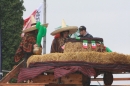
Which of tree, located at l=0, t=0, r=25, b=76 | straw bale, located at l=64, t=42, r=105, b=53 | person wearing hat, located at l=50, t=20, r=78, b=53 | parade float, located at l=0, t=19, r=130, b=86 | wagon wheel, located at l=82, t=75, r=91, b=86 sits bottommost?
wagon wheel, located at l=82, t=75, r=91, b=86

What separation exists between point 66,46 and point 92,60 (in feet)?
1.67

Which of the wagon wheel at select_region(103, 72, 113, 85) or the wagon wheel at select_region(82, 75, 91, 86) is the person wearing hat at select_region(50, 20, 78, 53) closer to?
the wagon wheel at select_region(82, 75, 91, 86)

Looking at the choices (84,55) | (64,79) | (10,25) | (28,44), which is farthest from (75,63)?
(10,25)

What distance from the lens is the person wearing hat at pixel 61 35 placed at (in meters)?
10.9

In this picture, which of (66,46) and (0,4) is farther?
(0,4)

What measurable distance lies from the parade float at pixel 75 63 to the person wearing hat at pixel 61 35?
0.63 m

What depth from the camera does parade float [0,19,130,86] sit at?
9883 mm

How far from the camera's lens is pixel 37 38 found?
10891 millimetres

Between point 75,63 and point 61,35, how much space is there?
127 cm

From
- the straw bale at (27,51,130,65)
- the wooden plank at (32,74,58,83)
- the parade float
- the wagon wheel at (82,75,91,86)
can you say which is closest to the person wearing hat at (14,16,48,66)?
the parade float

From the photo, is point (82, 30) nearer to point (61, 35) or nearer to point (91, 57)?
point (61, 35)

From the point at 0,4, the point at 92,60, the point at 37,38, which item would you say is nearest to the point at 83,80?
the point at 92,60

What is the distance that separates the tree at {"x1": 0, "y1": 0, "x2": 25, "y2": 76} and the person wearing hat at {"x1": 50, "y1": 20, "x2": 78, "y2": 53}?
12.6m

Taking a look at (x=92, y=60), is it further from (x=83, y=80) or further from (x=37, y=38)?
(x=37, y=38)
